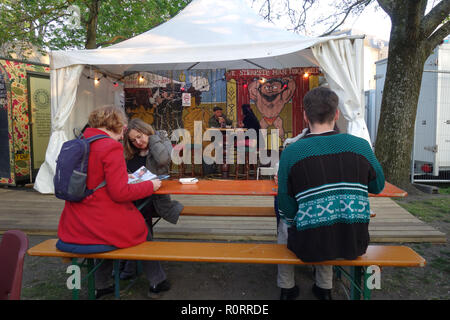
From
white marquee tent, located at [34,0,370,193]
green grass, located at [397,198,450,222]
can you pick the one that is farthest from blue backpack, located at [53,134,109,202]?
green grass, located at [397,198,450,222]

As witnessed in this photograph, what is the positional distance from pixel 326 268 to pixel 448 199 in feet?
15.9

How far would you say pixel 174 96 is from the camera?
870 centimetres

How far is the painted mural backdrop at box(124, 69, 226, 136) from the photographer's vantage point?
338 inches

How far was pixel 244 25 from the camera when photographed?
5.72 metres

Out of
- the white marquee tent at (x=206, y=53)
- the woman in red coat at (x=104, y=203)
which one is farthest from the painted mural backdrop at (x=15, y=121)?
the woman in red coat at (x=104, y=203)

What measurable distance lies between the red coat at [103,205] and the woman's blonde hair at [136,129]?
66 cm

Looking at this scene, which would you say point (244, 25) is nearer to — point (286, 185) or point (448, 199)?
point (286, 185)

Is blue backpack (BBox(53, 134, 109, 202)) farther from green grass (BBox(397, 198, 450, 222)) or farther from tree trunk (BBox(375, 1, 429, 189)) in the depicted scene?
tree trunk (BBox(375, 1, 429, 189))

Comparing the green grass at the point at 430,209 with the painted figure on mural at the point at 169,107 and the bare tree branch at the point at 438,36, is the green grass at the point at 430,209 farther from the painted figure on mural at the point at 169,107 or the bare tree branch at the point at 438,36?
the painted figure on mural at the point at 169,107

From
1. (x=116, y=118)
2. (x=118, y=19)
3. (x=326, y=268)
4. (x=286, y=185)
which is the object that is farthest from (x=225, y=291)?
(x=118, y=19)

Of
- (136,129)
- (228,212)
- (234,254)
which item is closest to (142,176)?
(136,129)

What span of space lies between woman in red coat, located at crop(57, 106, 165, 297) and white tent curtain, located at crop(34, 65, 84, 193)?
386 cm

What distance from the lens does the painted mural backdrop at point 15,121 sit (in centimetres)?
698

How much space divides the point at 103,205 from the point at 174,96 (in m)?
6.70
